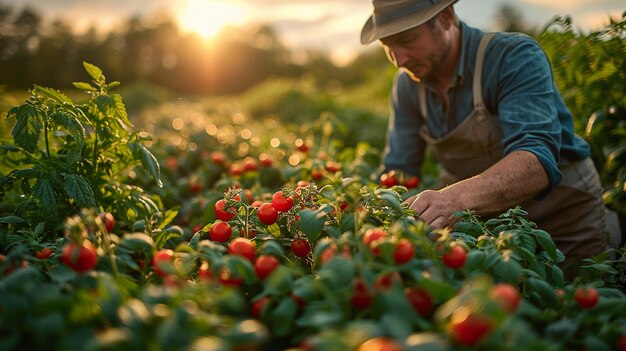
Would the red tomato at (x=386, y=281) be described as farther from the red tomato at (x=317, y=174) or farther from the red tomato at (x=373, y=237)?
the red tomato at (x=317, y=174)

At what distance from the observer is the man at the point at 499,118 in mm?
2438

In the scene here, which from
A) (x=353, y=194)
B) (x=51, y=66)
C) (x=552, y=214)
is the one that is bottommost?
(x=552, y=214)

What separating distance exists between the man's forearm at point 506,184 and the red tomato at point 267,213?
0.86 m

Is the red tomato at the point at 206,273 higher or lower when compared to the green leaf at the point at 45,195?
lower

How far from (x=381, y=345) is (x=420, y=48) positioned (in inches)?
85.9

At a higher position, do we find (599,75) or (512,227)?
(599,75)

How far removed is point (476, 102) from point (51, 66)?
37.8m

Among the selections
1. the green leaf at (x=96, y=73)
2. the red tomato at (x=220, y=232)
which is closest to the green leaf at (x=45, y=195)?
the green leaf at (x=96, y=73)

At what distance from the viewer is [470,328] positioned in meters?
1.00

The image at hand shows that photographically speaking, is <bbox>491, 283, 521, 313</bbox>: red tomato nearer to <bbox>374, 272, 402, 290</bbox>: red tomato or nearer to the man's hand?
<bbox>374, 272, 402, 290</bbox>: red tomato

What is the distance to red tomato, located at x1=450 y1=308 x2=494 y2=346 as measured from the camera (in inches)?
39.0

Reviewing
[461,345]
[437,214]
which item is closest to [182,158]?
[437,214]

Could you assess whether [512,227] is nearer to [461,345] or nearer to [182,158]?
[461,345]

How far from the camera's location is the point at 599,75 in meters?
3.26
